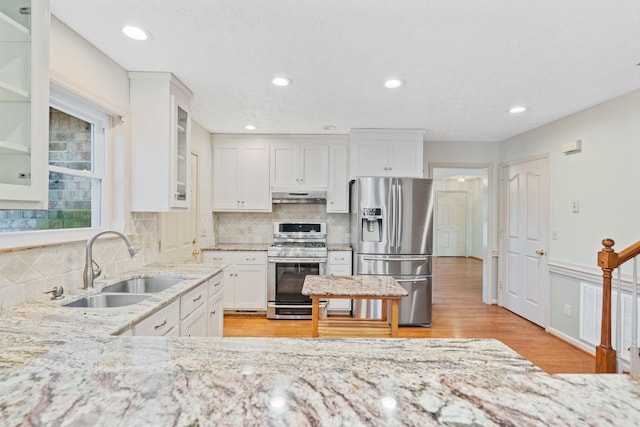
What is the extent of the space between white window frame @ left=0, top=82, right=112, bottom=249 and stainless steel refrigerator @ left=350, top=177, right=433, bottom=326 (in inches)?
101

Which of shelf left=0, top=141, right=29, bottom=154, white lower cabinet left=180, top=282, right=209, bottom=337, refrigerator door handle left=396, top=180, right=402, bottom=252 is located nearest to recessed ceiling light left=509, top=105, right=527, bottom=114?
refrigerator door handle left=396, top=180, right=402, bottom=252

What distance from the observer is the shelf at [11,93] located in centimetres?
112

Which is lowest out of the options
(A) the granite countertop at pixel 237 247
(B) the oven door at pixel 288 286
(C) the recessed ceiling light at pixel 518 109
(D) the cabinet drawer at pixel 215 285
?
(B) the oven door at pixel 288 286

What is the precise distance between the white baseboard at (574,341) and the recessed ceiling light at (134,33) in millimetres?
4516

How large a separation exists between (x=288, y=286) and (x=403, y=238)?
1.54 m

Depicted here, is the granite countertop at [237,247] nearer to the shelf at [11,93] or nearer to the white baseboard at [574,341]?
the shelf at [11,93]

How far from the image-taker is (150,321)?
1.61 meters

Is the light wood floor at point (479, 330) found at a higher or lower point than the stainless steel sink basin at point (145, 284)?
lower

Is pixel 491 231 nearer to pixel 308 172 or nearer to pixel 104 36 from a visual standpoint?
pixel 308 172

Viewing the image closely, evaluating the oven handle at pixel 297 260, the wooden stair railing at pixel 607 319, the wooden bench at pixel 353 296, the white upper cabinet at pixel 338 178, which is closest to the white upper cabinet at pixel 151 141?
the wooden bench at pixel 353 296

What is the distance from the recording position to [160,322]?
1715 millimetres

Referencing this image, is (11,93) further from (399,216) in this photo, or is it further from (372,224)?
(399,216)

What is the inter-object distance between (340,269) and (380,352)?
3.01 metres

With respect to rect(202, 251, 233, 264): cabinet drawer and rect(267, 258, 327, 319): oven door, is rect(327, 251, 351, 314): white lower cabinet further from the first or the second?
rect(202, 251, 233, 264): cabinet drawer
